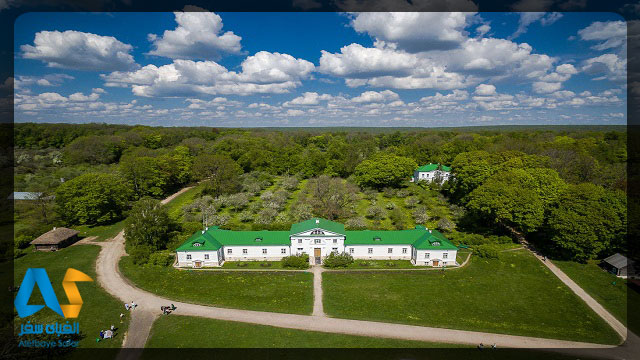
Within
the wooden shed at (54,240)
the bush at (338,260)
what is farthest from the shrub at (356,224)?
the wooden shed at (54,240)

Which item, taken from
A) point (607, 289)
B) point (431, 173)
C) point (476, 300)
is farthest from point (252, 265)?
point (431, 173)

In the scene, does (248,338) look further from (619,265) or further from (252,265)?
(619,265)

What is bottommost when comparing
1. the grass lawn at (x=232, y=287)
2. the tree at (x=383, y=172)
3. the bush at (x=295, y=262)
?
the grass lawn at (x=232, y=287)

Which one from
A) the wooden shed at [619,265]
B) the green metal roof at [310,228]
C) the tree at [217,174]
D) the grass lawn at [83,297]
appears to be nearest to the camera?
the grass lawn at [83,297]

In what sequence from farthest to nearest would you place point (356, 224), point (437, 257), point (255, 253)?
point (356, 224) → point (255, 253) → point (437, 257)

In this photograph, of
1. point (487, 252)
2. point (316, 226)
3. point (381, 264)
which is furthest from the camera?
point (487, 252)

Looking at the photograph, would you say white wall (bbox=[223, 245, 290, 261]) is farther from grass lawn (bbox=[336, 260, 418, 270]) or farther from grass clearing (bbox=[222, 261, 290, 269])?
grass lawn (bbox=[336, 260, 418, 270])

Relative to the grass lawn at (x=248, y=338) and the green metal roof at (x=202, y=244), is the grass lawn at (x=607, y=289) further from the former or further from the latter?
the green metal roof at (x=202, y=244)
